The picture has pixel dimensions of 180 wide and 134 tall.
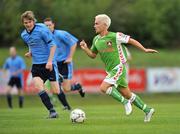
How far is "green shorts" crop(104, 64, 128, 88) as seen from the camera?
47.2 feet

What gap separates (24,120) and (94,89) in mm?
20192

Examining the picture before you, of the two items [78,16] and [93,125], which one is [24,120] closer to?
[93,125]

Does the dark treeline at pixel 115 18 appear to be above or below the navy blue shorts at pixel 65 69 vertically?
above

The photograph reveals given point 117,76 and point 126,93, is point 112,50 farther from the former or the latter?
point 126,93

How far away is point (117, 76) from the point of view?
14414 millimetres

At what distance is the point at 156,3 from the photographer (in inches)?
2441

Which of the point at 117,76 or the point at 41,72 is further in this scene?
the point at 41,72

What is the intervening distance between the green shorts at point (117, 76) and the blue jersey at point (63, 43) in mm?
5670

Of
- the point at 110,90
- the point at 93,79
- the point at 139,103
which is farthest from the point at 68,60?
the point at 93,79

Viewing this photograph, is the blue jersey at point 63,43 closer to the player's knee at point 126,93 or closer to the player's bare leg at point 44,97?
the player's bare leg at point 44,97

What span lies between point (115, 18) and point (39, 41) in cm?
4404

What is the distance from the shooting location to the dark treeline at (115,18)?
55375mm

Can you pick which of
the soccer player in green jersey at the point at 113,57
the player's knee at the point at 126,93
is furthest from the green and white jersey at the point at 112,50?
the player's knee at the point at 126,93

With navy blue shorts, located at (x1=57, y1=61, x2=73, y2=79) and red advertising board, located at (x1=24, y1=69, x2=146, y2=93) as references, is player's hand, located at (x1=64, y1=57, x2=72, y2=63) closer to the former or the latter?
navy blue shorts, located at (x1=57, y1=61, x2=73, y2=79)
